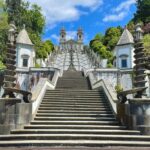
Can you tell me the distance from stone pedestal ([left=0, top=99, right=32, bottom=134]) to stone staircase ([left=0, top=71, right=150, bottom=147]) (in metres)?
0.29

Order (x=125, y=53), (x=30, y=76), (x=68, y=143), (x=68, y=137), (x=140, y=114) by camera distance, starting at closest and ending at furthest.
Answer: (x=68, y=143) → (x=68, y=137) → (x=140, y=114) → (x=30, y=76) → (x=125, y=53)

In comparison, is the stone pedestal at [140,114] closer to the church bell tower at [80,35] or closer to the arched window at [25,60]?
the arched window at [25,60]

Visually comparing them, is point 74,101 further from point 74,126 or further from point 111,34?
point 111,34

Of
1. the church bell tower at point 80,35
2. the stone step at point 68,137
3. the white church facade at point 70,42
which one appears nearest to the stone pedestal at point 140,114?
the stone step at point 68,137

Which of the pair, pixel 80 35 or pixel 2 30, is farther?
pixel 80 35

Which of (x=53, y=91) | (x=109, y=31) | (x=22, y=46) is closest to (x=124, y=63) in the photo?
(x=22, y=46)

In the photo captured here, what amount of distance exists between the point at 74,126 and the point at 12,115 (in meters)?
2.72

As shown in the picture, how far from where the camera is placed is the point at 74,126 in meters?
13.2

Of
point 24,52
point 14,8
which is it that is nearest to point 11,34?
point 24,52

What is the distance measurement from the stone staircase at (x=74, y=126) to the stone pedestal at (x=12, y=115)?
29cm

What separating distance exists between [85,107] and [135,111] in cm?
372

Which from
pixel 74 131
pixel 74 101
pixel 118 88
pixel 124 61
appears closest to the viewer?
pixel 74 131

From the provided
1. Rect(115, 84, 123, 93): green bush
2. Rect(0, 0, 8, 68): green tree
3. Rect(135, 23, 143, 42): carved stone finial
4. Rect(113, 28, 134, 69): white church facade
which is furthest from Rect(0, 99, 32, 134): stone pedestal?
Rect(113, 28, 134, 69): white church facade

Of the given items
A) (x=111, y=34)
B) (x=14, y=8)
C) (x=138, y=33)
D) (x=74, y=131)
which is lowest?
(x=74, y=131)
